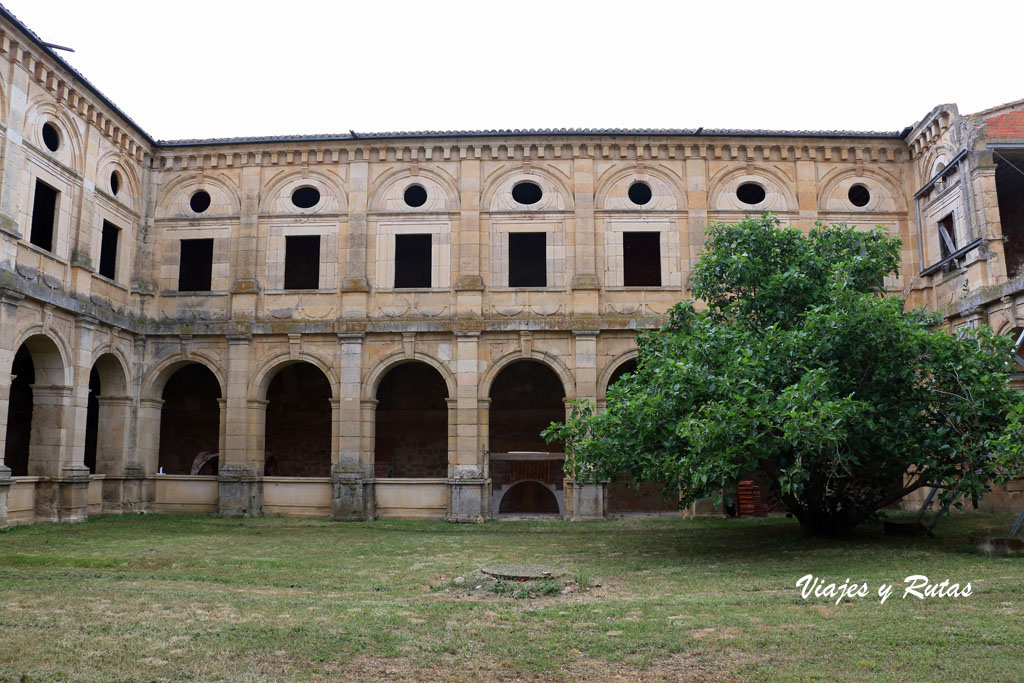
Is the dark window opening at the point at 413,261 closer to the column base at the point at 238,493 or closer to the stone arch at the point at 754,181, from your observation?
the column base at the point at 238,493

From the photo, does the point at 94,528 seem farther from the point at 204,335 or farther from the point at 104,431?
the point at 204,335

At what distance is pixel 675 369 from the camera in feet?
38.4

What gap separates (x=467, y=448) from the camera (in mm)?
19359

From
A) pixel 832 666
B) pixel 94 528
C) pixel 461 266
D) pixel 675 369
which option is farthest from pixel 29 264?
pixel 832 666

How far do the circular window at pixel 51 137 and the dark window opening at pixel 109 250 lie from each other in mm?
2235

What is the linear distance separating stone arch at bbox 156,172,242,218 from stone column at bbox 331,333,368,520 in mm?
4701

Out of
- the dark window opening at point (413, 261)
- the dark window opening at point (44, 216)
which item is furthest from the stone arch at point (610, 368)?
the dark window opening at point (44, 216)

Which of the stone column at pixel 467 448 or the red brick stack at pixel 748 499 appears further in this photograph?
the red brick stack at pixel 748 499

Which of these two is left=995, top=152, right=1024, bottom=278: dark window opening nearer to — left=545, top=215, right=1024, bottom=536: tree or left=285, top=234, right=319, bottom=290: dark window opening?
left=545, top=215, right=1024, bottom=536: tree

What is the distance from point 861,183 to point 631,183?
5730mm

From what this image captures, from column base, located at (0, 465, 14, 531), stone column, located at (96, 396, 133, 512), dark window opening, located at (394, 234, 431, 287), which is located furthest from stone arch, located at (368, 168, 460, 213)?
column base, located at (0, 465, 14, 531)

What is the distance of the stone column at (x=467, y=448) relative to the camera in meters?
19.0

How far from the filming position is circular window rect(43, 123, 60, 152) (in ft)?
56.7

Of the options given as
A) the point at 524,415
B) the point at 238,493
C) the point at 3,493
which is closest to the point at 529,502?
the point at 524,415
